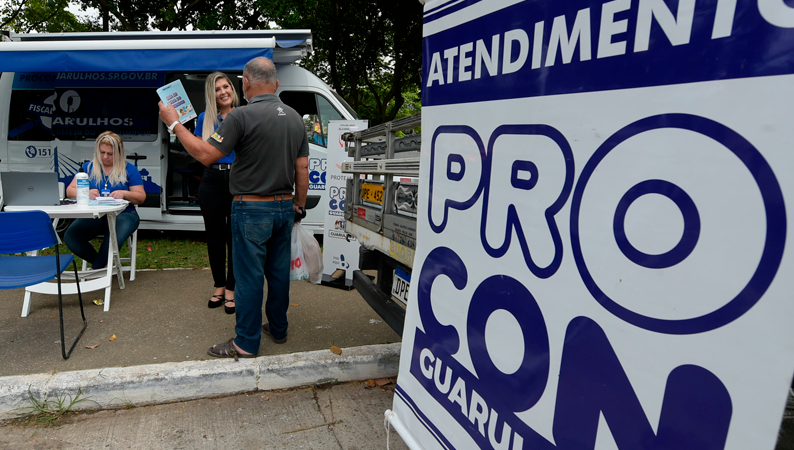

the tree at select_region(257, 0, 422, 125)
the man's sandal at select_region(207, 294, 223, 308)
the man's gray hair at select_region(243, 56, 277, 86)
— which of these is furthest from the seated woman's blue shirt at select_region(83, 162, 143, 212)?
the tree at select_region(257, 0, 422, 125)

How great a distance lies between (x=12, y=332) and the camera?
3.77m

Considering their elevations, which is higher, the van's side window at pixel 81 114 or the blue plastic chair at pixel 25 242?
the van's side window at pixel 81 114

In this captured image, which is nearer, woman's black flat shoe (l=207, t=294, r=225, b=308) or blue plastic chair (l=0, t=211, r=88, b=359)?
blue plastic chair (l=0, t=211, r=88, b=359)

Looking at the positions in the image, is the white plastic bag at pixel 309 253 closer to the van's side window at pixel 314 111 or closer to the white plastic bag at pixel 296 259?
the white plastic bag at pixel 296 259

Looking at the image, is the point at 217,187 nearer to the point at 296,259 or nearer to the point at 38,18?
the point at 296,259

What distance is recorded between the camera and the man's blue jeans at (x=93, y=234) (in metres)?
4.66

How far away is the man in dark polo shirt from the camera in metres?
3.02

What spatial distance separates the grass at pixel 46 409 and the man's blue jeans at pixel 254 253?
98 cm

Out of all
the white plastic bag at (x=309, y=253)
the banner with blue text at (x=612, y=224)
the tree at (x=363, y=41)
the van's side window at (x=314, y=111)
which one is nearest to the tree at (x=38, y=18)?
the tree at (x=363, y=41)

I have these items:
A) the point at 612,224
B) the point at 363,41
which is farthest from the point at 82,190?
the point at 363,41

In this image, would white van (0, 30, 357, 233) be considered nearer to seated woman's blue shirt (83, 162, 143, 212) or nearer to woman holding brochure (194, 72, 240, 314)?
seated woman's blue shirt (83, 162, 143, 212)

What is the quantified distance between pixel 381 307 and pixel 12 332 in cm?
296

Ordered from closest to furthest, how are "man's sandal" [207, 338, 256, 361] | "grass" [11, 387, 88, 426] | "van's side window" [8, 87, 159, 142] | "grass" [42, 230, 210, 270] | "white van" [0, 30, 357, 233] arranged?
"grass" [11, 387, 88, 426] → "man's sandal" [207, 338, 256, 361] → "grass" [42, 230, 210, 270] → "white van" [0, 30, 357, 233] → "van's side window" [8, 87, 159, 142]

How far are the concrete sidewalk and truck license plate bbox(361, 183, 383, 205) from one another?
1081 mm
